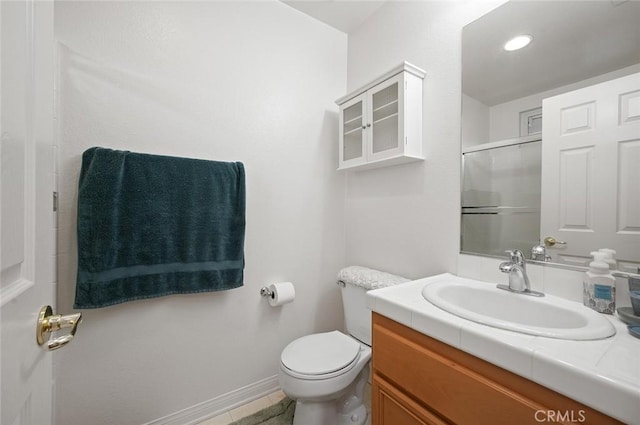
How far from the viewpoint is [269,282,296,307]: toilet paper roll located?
4.89 feet

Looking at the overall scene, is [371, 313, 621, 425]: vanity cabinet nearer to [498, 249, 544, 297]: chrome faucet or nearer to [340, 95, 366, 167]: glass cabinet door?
[498, 249, 544, 297]: chrome faucet

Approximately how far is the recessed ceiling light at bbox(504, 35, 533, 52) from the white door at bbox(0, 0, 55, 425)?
148cm

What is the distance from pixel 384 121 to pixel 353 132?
0.26 meters

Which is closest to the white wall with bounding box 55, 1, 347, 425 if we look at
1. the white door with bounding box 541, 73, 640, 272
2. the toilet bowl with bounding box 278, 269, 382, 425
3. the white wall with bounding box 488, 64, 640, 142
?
the toilet bowl with bounding box 278, 269, 382, 425

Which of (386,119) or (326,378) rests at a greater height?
(386,119)

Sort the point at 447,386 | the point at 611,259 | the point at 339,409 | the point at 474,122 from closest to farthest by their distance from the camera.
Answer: the point at 447,386 < the point at 611,259 < the point at 474,122 < the point at 339,409

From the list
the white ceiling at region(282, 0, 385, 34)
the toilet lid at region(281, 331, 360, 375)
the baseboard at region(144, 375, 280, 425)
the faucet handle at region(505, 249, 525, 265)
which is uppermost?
the white ceiling at region(282, 0, 385, 34)

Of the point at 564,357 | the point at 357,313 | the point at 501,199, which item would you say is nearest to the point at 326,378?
the point at 357,313

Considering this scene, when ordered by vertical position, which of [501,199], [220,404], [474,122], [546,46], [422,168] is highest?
[546,46]

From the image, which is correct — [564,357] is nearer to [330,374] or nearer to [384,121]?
[330,374]

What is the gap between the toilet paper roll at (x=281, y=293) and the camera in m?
1.49

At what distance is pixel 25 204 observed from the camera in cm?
41

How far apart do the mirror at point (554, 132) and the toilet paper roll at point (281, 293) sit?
3.16 ft

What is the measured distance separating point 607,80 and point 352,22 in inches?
57.7
